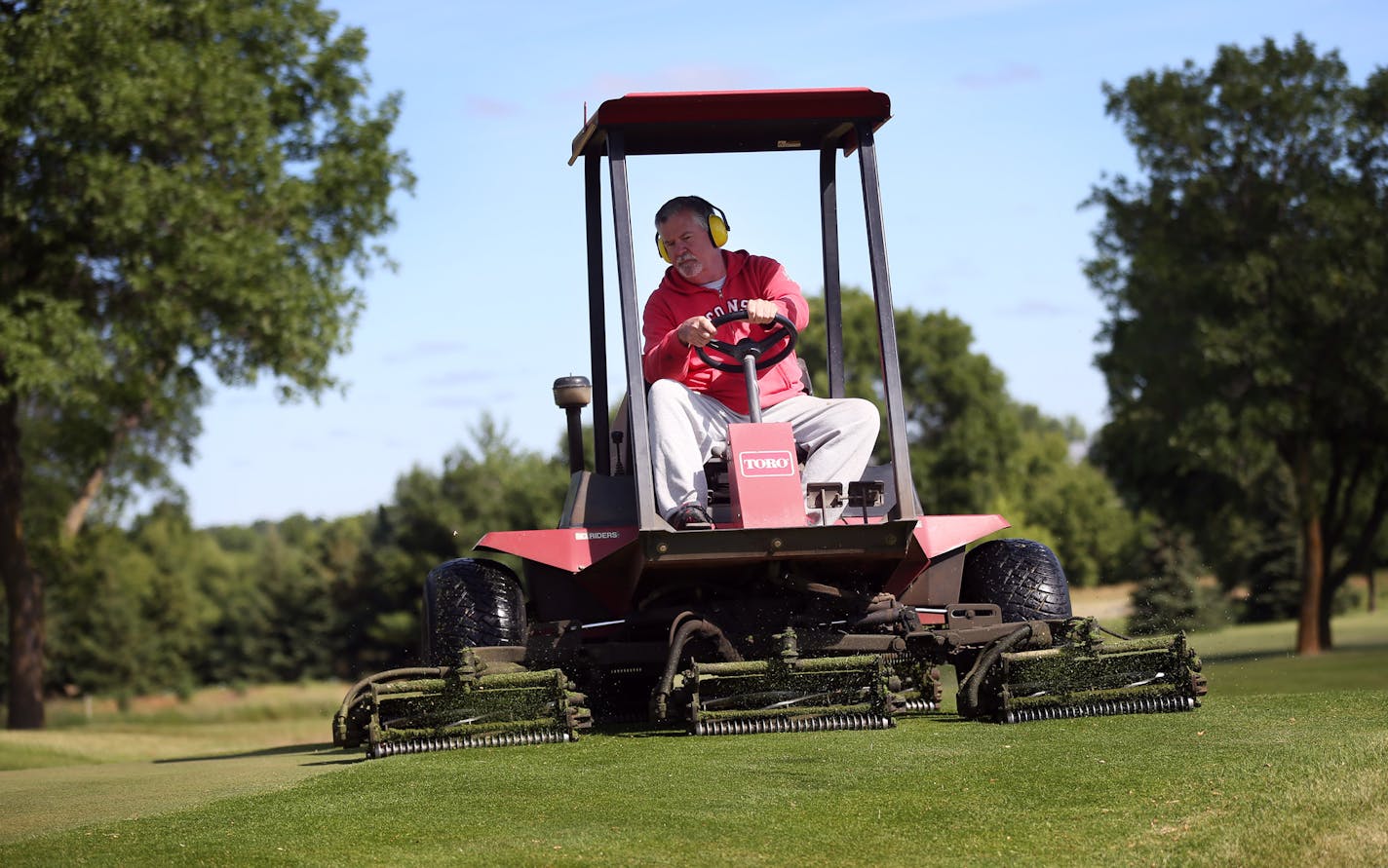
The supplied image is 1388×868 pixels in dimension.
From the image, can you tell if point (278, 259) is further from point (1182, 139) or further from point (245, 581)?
point (245, 581)

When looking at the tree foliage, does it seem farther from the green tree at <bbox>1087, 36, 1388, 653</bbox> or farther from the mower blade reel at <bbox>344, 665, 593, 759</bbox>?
the mower blade reel at <bbox>344, 665, 593, 759</bbox>

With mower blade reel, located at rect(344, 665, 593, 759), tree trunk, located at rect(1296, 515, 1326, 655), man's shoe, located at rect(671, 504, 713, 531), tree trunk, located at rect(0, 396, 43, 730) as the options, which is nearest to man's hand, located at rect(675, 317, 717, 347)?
man's shoe, located at rect(671, 504, 713, 531)

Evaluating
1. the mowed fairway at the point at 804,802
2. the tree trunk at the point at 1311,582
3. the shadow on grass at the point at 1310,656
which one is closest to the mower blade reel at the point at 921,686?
the mowed fairway at the point at 804,802

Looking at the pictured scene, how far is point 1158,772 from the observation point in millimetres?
5793

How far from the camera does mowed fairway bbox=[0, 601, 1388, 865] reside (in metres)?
4.85

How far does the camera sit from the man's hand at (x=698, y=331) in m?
8.15

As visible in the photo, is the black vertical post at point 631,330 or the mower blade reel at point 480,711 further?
the black vertical post at point 631,330

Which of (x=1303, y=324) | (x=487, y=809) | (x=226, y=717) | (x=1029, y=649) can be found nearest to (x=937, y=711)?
(x=1029, y=649)

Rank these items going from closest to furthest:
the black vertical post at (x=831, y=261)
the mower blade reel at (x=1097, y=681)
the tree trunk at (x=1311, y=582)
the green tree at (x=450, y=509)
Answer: the mower blade reel at (x=1097, y=681)
the black vertical post at (x=831, y=261)
the tree trunk at (x=1311, y=582)
the green tree at (x=450, y=509)

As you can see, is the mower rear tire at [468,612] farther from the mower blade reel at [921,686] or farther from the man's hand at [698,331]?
the mower blade reel at [921,686]

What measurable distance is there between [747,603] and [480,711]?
1516 millimetres

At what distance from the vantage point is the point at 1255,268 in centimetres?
2942

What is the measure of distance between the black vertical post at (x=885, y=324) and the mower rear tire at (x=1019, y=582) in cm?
113

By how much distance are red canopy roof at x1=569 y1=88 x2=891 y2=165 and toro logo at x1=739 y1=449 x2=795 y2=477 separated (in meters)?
1.85
